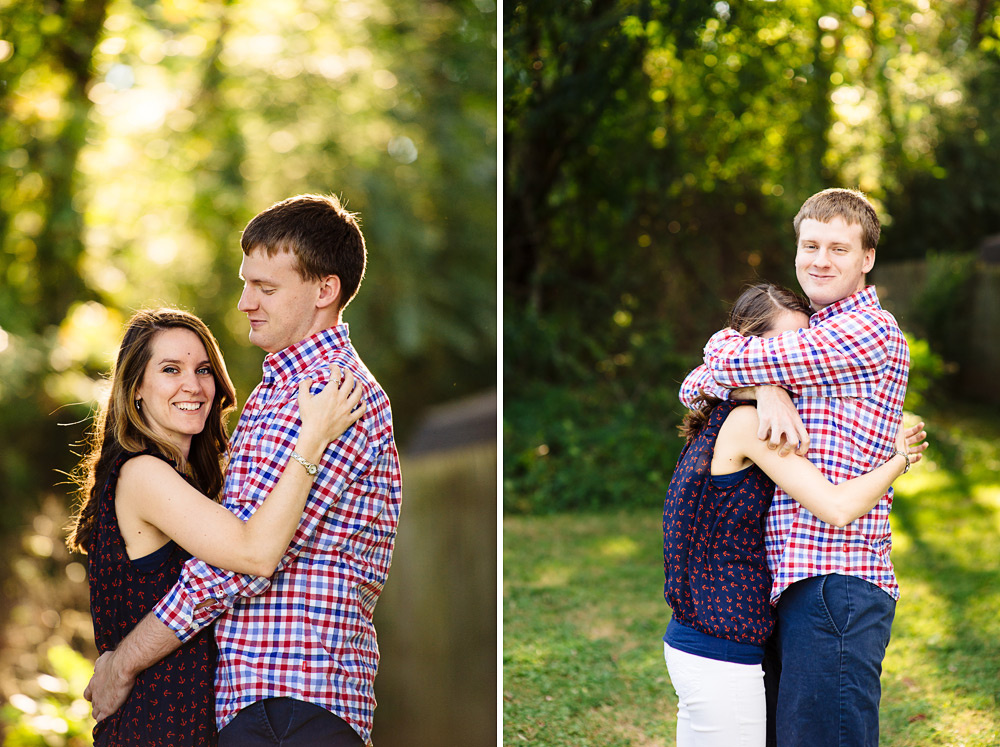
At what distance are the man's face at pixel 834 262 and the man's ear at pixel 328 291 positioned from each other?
3.29 feet

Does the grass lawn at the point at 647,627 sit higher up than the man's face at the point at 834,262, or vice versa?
the man's face at the point at 834,262

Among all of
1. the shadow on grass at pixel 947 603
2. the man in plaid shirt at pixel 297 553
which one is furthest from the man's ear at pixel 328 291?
the shadow on grass at pixel 947 603

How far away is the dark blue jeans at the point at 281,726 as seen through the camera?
1.79m

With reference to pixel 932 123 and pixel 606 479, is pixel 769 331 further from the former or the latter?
pixel 932 123

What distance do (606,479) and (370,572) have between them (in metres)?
5.73

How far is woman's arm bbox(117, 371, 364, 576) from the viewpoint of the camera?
5.74 ft

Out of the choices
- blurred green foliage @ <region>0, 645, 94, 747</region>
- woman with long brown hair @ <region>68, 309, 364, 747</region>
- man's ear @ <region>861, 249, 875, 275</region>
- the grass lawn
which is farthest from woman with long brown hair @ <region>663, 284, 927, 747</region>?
blurred green foliage @ <region>0, 645, 94, 747</region>

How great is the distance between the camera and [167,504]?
1.82m

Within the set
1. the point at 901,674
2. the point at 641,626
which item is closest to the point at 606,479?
the point at 641,626

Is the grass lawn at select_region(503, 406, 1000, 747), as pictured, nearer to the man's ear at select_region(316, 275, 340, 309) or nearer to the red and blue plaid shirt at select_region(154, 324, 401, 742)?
the red and blue plaid shirt at select_region(154, 324, 401, 742)

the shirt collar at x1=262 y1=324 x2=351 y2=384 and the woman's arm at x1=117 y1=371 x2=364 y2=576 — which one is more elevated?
the shirt collar at x1=262 y1=324 x2=351 y2=384

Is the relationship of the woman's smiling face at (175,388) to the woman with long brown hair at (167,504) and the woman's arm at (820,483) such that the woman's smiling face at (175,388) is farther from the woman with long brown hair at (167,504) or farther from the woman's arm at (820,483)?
the woman's arm at (820,483)

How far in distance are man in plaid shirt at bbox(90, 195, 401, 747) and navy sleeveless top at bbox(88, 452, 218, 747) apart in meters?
0.03

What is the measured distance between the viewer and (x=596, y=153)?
923 centimetres
